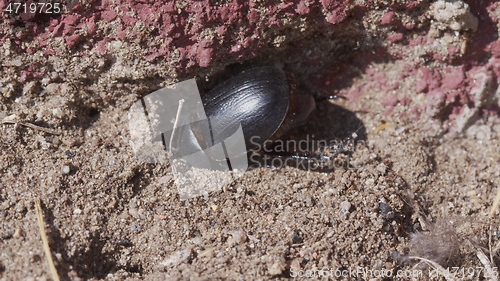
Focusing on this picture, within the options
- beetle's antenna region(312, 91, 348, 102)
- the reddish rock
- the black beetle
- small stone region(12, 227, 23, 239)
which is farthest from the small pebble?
the reddish rock

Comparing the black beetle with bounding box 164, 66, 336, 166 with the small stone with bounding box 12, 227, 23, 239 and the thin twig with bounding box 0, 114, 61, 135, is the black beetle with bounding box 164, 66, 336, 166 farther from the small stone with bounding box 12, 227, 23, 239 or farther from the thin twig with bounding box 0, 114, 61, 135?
the small stone with bounding box 12, 227, 23, 239

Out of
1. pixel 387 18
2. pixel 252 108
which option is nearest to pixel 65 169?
pixel 252 108

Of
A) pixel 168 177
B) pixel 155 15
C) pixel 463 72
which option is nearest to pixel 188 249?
pixel 168 177

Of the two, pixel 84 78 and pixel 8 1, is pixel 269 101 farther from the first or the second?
pixel 8 1

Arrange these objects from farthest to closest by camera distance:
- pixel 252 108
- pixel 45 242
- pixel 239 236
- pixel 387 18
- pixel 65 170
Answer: pixel 252 108, pixel 387 18, pixel 65 170, pixel 239 236, pixel 45 242

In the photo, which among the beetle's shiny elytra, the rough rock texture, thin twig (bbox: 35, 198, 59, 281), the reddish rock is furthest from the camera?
the beetle's shiny elytra

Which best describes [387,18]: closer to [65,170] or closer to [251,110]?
[251,110]

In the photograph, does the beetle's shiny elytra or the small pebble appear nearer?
the small pebble
